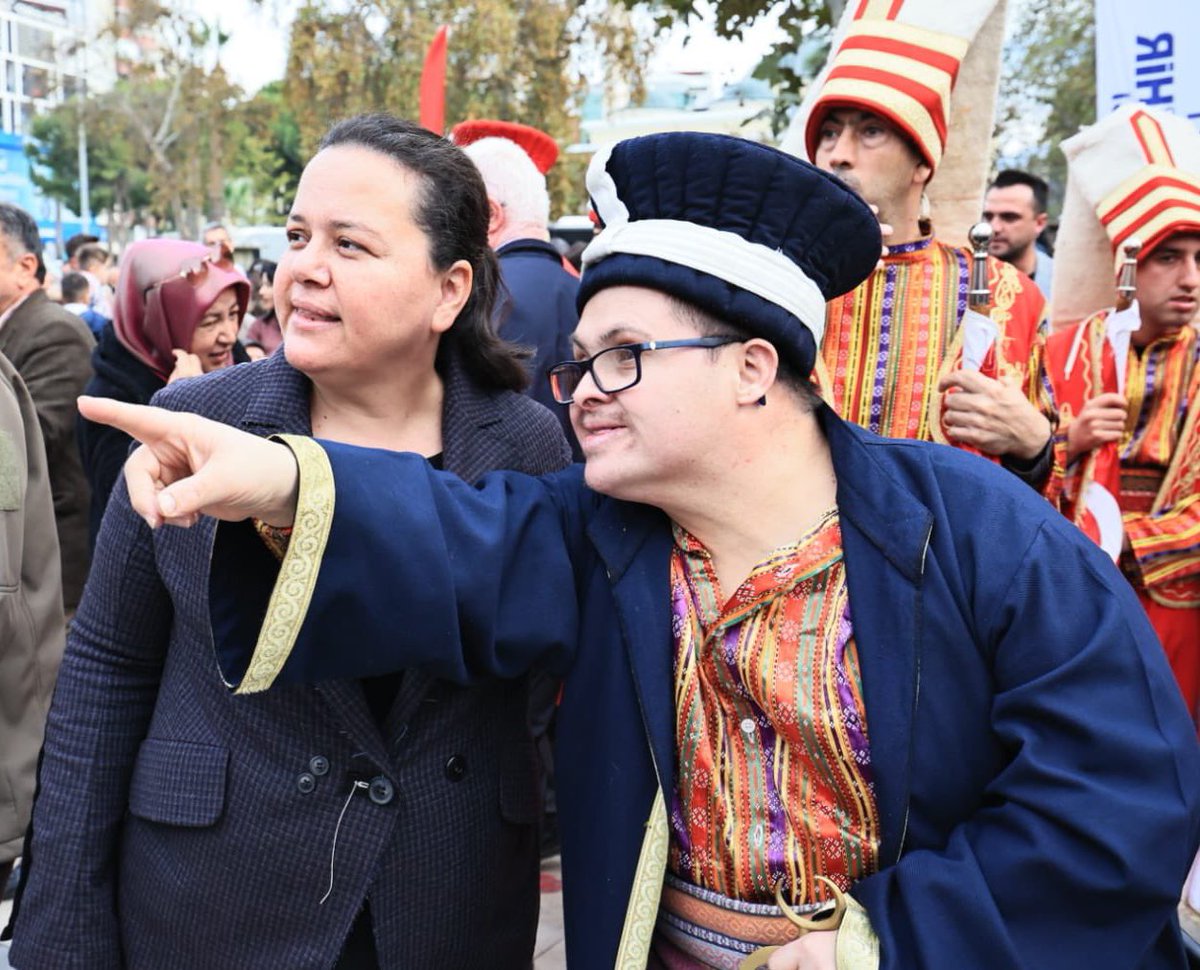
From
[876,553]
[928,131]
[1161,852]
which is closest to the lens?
[1161,852]

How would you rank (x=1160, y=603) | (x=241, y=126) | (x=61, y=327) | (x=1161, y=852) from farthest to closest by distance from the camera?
(x=241, y=126), (x=61, y=327), (x=1160, y=603), (x=1161, y=852)

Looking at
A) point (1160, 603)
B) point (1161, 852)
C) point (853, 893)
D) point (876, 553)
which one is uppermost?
point (876, 553)

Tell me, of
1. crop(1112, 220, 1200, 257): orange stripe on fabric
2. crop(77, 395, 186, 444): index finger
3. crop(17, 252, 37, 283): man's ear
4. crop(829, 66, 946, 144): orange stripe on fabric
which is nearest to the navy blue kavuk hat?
crop(77, 395, 186, 444): index finger

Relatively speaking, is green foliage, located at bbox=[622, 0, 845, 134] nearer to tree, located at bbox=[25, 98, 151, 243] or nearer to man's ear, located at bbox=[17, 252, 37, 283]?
man's ear, located at bbox=[17, 252, 37, 283]

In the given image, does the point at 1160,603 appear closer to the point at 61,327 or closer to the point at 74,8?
the point at 61,327

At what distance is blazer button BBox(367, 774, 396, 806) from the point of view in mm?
1863

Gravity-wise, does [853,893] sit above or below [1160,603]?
above

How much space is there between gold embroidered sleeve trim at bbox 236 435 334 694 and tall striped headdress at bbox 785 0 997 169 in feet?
6.10

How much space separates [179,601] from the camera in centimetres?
188

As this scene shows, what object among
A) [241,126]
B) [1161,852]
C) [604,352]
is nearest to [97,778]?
[604,352]

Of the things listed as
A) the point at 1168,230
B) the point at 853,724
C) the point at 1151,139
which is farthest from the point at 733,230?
the point at 1151,139

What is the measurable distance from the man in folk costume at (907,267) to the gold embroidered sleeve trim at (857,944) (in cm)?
139

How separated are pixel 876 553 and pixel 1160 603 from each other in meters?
2.45

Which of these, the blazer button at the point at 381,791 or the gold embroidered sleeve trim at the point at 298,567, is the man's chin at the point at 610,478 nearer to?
the gold embroidered sleeve trim at the point at 298,567
